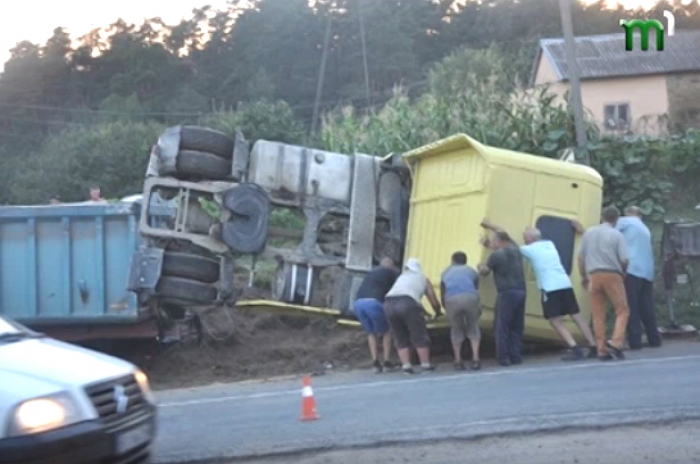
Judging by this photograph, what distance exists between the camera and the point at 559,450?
28.3ft

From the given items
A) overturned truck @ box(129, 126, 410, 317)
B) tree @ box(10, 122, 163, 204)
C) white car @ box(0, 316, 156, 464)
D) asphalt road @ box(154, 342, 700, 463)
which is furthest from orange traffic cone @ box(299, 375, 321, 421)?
tree @ box(10, 122, 163, 204)

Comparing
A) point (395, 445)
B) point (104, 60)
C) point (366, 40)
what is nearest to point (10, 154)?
point (104, 60)

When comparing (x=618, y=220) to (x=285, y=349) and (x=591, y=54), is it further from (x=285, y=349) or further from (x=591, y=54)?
(x=591, y=54)

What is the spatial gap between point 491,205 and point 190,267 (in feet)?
12.2

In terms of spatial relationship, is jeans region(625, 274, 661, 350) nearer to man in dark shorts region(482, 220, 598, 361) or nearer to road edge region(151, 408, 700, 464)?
man in dark shorts region(482, 220, 598, 361)

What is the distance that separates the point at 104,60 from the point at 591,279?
4152 cm

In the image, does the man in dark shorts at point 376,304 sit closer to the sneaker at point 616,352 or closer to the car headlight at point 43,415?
the sneaker at point 616,352

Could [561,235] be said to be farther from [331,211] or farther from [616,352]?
[331,211]

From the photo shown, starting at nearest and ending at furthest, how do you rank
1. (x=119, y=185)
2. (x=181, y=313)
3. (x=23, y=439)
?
(x=23, y=439) < (x=181, y=313) < (x=119, y=185)

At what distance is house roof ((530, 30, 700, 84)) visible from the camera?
45.4 m

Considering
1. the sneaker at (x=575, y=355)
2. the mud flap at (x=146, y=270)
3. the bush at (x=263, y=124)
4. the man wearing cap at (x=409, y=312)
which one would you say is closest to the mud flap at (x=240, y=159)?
the mud flap at (x=146, y=270)

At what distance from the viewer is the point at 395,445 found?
9016mm

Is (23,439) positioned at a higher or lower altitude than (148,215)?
lower

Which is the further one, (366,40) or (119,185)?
(366,40)
